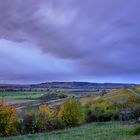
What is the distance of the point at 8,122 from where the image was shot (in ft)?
210

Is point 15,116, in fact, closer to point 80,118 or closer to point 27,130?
point 27,130

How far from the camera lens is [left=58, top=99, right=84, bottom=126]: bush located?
74188mm

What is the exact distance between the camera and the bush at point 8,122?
63.9m

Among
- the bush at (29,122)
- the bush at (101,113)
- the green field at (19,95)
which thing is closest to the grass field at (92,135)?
the bush at (29,122)

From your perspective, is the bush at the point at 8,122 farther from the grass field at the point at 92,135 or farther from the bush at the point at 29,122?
the grass field at the point at 92,135

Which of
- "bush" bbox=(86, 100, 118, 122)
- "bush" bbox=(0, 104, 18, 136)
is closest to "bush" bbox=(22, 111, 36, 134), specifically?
"bush" bbox=(0, 104, 18, 136)

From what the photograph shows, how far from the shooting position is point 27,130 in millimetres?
65375

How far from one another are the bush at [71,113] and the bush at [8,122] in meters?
11.0

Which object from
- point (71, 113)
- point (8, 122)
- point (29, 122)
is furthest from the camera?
point (71, 113)

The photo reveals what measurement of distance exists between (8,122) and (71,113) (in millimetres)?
15062

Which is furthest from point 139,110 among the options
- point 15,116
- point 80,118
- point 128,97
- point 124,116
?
point 15,116

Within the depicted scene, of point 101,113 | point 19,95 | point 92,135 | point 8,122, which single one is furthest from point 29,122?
point 19,95

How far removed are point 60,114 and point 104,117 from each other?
509 inches

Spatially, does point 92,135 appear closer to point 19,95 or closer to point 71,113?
point 71,113
